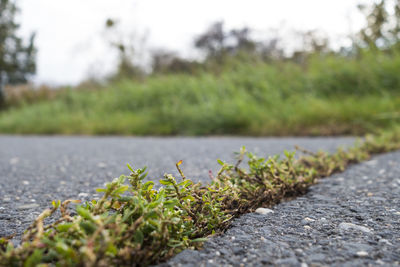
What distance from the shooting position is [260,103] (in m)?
6.34

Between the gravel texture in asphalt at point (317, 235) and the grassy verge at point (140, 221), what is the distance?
0.22 ft

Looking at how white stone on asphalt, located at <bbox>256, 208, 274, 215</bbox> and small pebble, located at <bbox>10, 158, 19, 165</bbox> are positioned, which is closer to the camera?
white stone on asphalt, located at <bbox>256, 208, 274, 215</bbox>

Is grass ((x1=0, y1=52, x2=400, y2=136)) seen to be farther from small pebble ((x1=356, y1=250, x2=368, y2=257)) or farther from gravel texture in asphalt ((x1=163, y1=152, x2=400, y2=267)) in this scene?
small pebble ((x1=356, y1=250, x2=368, y2=257))

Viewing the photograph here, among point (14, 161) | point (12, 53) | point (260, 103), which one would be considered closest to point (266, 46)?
point (260, 103)

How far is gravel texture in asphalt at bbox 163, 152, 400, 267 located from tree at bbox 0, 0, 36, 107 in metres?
17.4

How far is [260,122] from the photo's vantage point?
5441mm

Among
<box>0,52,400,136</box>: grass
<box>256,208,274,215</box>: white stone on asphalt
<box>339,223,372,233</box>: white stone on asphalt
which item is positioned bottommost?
<box>339,223,372,233</box>: white stone on asphalt

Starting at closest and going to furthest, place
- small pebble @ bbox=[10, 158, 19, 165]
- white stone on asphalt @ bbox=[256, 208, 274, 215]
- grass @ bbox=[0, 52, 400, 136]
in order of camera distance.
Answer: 1. white stone on asphalt @ bbox=[256, 208, 274, 215]
2. small pebble @ bbox=[10, 158, 19, 165]
3. grass @ bbox=[0, 52, 400, 136]

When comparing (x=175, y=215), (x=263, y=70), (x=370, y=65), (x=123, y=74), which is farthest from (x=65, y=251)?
(x=123, y=74)

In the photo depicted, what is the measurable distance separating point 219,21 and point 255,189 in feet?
48.7

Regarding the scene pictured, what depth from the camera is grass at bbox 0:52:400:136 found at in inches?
197

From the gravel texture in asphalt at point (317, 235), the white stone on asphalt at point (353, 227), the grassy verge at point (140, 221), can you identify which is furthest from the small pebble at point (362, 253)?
the grassy verge at point (140, 221)

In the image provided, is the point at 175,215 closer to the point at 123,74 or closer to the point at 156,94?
the point at 156,94

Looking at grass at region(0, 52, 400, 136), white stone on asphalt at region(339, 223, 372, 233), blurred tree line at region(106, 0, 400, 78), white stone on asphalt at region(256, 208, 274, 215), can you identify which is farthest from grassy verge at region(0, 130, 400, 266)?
blurred tree line at region(106, 0, 400, 78)
